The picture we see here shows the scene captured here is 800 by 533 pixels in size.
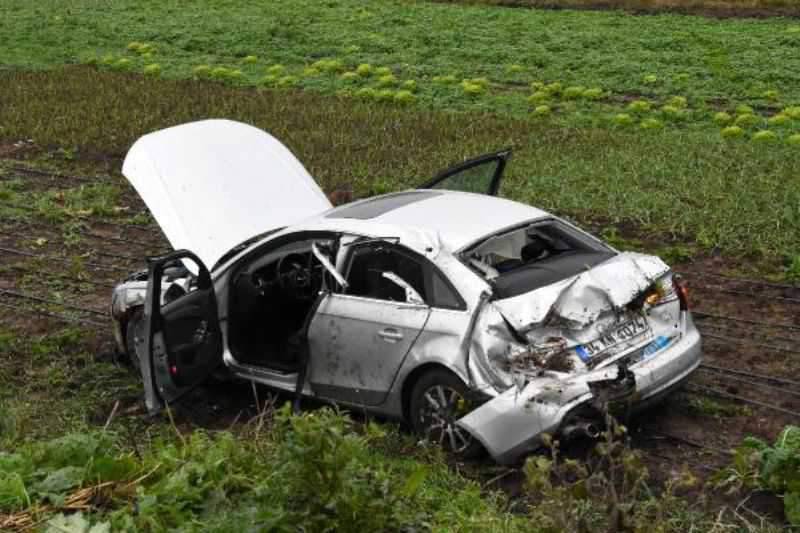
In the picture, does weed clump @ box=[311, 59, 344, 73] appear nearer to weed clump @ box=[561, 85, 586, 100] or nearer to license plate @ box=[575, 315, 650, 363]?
weed clump @ box=[561, 85, 586, 100]

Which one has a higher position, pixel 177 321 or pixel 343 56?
pixel 177 321

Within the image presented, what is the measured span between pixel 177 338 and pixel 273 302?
0.77 meters

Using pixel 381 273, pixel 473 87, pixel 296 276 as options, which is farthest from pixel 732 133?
pixel 381 273

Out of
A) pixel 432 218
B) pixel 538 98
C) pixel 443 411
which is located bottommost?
pixel 538 98

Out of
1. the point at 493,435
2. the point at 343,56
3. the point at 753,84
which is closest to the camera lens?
the point at 493,435

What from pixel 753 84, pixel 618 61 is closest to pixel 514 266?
pixel 753 84

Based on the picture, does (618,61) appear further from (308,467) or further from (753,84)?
(308,467)

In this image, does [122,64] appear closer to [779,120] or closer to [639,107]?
[639,107]

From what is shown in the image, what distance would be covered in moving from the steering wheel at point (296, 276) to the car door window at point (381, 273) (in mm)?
531

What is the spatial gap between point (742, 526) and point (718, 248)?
644 cm

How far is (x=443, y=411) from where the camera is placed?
28.8ft

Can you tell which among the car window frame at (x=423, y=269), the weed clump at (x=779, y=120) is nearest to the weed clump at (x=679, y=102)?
the weed clump at (x=779, y=120)

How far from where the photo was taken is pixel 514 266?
9.38m

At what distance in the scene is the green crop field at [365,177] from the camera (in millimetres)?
6020
